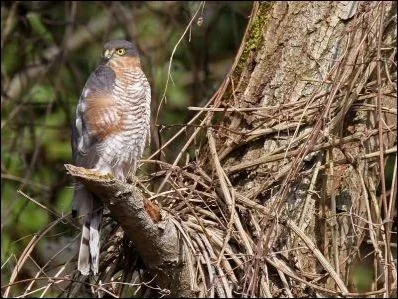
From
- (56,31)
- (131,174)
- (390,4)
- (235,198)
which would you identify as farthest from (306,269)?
(56,31)

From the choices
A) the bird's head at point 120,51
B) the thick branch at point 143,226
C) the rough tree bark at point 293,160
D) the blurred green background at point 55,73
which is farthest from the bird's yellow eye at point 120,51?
the blurred green background at point 55,73

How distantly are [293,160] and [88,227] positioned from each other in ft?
2.22

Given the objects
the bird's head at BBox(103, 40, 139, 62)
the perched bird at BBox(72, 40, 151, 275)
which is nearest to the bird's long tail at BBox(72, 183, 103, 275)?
the perched bird at BBox(72, 40, 151, 275)

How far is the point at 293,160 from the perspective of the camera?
2762 mm

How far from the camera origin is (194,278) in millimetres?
2742

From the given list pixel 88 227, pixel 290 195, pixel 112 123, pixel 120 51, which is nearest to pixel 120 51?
pixel 120 51

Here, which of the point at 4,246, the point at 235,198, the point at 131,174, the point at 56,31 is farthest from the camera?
the point at 56,31

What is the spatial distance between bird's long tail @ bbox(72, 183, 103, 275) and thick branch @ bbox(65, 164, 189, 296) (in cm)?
16

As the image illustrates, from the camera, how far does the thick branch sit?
8.32 feet

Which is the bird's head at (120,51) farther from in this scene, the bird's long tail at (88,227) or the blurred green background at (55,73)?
the blurred green background at (55,73)

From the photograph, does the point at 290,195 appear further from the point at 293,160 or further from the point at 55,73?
the point at 55,73

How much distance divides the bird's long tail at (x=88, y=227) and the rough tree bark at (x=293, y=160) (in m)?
0.17

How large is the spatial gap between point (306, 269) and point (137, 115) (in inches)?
31.1

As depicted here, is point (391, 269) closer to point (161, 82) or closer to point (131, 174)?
point (131, 174)
